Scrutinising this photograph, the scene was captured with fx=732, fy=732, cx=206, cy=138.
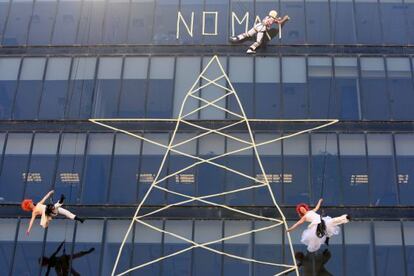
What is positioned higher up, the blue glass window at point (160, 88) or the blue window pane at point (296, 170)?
the blue glass window at point (160, 88)

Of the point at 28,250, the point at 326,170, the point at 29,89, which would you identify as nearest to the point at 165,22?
the point at 29,89

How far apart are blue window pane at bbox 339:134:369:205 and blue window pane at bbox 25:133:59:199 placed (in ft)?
42.6

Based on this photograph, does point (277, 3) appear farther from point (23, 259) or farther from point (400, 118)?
point (23, 259)

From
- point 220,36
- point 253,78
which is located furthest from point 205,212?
point 220,36

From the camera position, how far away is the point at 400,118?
111ft

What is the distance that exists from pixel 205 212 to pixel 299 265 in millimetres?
4648

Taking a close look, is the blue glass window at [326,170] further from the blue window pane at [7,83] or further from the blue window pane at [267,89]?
the blue window pane at [7,83]

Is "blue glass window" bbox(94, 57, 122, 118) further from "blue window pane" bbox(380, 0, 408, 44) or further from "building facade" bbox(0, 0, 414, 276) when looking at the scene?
"blue window pane" bbox(380, 0, 408, 44)

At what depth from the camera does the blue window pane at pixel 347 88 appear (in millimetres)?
34062

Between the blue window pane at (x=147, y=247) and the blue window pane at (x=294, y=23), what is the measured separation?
11659mm

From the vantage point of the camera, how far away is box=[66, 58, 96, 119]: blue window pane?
114 ft

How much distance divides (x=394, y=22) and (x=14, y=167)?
64.9ft

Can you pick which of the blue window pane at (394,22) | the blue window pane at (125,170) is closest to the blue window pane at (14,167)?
the blue window pane at (125,170)

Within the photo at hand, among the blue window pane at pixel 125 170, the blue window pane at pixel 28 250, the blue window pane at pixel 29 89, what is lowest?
the blue window pane at pixel 28 250
